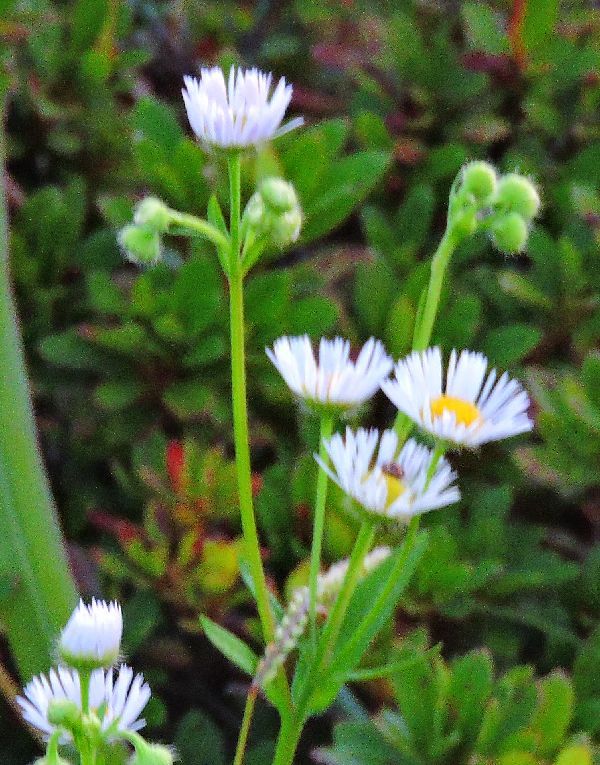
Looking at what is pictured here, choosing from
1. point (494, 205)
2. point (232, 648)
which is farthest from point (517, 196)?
point (232, 648)

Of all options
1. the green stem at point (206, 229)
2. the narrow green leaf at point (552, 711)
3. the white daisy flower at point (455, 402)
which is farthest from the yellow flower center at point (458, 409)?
the narrow green leaf at point (552, 711)

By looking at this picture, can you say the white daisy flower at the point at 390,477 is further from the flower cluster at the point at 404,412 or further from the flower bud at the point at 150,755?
the flower bud at the point at 150,755

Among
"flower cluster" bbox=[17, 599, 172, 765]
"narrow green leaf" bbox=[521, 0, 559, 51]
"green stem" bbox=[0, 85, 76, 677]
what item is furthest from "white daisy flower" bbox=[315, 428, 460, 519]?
"narrow green leaf" bbox=[521, 0, 559, 51]

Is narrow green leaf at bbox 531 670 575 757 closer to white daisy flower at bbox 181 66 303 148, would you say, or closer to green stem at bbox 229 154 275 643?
green stem at bbox 229 154 275 643

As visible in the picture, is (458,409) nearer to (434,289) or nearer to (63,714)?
(434,289)

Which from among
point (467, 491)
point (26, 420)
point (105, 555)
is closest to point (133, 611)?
point (105, 555)

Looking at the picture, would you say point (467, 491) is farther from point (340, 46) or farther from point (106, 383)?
point (340, 46)
